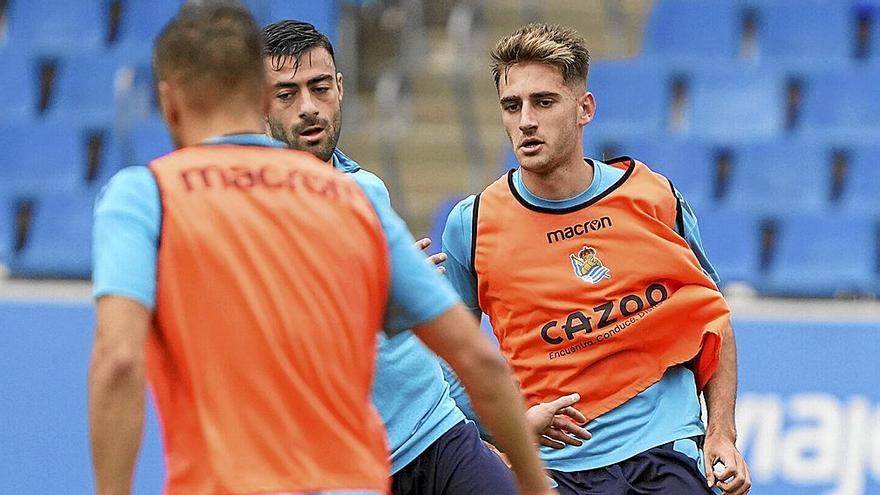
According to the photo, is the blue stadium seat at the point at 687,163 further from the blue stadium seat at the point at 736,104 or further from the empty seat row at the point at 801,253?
the empty seat row at the point at 801,253

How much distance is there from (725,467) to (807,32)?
22.2 feet

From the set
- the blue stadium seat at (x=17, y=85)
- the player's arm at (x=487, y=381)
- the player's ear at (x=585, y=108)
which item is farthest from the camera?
the blue stadium seat at (x=17, y=85)

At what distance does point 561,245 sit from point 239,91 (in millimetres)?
1812

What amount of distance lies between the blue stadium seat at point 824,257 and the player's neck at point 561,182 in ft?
15.3

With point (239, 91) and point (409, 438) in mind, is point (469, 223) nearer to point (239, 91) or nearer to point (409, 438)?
point (409, 438)

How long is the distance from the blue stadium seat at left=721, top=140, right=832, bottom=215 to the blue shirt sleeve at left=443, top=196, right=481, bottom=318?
17.1 ft

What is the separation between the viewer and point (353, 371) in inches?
107

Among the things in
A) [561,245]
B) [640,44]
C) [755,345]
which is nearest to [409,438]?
[561,245]

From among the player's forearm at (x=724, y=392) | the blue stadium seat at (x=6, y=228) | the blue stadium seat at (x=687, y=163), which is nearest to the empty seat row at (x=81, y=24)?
the blue stadium seat at (x=6, y=228)

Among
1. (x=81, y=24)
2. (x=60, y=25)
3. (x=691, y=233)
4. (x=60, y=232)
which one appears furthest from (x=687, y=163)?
(x=691, y=233)

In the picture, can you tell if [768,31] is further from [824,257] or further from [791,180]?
[824,257]

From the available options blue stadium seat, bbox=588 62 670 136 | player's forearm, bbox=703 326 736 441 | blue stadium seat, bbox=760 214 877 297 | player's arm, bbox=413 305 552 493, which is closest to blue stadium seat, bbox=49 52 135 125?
blue stadium seat, bbox=588 62 670 136

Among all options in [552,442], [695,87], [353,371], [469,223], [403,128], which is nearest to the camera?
[353,371]

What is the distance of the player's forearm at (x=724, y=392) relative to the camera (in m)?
4.34
